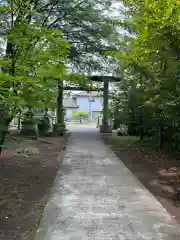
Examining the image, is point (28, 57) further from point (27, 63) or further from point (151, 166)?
point (151, 166)

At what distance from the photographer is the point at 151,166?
34.2ft

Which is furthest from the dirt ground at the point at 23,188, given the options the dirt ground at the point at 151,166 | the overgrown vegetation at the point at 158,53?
the overgrown vegetation at the point at 158,53

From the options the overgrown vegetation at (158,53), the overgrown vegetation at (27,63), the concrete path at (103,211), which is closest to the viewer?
the concrete path at (103,211)

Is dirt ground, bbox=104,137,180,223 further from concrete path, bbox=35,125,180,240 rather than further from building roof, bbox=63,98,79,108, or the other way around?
building roof, bbox=63,98,79,108

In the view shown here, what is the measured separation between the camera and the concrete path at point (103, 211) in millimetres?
4598

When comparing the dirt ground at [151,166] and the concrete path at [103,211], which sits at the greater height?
the concrete path at [103,211]

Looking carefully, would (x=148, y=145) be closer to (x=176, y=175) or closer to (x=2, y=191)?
(x=176, y=175)

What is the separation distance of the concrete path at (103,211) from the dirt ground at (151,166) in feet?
0.70

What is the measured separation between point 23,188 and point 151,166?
4.40 metres

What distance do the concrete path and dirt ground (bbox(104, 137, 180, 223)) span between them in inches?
8.3

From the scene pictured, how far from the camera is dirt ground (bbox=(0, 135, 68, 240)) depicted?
16.3ft

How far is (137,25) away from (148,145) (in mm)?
7240

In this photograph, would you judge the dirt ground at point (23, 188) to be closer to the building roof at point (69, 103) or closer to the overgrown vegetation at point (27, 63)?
the overgrown vegetation at point (27, 63)

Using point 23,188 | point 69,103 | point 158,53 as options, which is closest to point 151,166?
point 158,53
